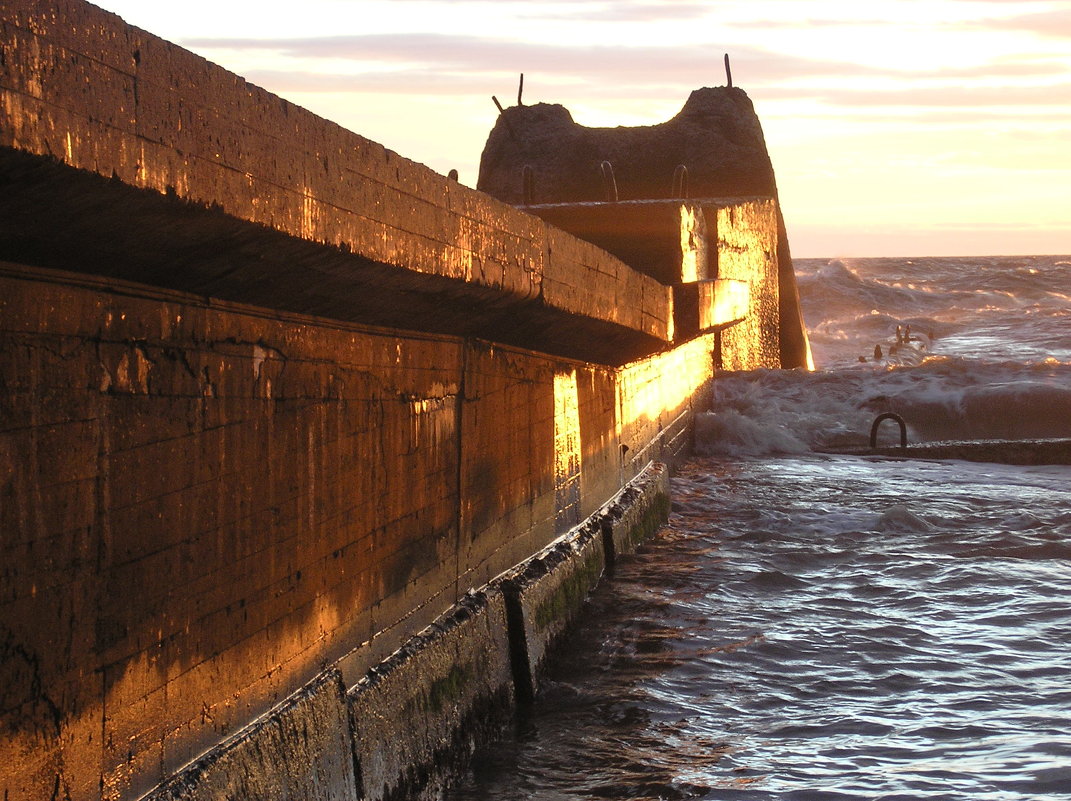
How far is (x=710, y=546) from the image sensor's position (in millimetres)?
7961

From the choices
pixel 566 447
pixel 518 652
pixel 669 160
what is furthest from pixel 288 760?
pixel 669 160

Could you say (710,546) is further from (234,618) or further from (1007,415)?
(1007,415)

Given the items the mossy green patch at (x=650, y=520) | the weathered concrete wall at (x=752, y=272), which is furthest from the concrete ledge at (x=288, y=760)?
the weathered concrete wall at (x=752, y=272)

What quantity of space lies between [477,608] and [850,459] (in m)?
8.61

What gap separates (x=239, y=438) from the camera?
10.0 feet

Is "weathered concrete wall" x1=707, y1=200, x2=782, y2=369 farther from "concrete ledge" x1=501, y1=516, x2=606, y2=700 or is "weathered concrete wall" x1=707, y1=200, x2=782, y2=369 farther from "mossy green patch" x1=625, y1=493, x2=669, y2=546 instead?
"concrete ledge" x1=501, y1=516, x2=606, y2=700

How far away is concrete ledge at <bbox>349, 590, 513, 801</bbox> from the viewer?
3580 millimetres

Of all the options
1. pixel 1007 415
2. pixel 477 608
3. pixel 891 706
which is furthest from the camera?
pixel 1007 415

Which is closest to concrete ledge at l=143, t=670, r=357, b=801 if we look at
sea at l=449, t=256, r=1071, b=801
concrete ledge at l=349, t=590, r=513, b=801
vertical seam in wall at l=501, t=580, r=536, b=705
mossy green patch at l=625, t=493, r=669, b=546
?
concrete ledge at l=349, t=590, r=513, b=801

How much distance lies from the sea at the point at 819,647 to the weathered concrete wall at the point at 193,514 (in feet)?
2.76

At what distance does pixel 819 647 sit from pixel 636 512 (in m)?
2.06

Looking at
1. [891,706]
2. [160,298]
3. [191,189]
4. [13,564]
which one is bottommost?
[891,706]

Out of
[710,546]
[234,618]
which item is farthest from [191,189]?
[710,546]

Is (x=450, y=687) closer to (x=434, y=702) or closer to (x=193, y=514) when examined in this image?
(x=434, y=702)
